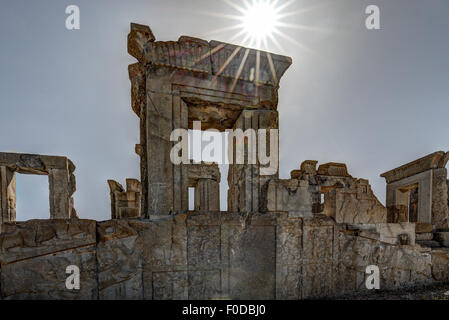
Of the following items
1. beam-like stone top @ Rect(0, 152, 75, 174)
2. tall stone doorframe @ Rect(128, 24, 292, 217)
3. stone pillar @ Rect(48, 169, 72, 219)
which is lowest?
stone pillar @ Rect(48, 169, 72, 219)

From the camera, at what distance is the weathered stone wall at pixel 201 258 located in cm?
217

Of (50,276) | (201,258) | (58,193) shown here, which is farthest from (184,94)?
(58,193)

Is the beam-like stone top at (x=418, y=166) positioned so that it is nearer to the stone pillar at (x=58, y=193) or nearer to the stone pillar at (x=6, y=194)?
the stone pillar at (x=58, y=193)

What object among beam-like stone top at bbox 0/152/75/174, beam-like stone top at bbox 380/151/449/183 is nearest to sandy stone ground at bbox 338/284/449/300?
beam-like stone top at bbox 380/151/449/183

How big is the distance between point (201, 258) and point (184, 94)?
7.64ft

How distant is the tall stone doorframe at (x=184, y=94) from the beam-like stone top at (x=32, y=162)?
6493 mm

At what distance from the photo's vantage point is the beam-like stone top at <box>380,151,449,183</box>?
7.29m

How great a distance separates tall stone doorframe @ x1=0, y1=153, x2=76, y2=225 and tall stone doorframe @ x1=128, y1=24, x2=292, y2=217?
21.4ft

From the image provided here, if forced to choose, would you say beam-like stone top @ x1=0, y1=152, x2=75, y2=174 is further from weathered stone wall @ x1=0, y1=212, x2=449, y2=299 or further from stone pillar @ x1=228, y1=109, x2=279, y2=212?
stone pillar @ x1=228, y1=109, x2=279, y2=212

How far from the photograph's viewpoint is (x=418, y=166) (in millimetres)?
8039

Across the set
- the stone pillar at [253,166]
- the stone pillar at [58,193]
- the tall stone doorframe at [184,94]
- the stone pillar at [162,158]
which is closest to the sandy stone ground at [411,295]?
the stone pillar at [253,166]
